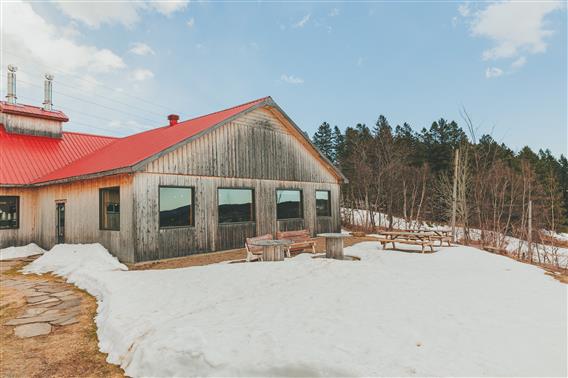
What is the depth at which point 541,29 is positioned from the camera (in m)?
12.6

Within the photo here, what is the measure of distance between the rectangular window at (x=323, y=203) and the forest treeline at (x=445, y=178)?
6451mm

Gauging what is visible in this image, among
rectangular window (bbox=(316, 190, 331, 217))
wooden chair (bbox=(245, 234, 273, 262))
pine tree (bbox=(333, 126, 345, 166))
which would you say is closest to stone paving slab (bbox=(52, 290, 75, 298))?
wooden chair (bbox=(245, 234, 273, 262))

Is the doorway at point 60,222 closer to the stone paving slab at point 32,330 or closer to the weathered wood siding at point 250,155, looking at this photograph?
the weathered wood siding at point 250,155

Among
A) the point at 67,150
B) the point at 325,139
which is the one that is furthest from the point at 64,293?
the point at 325,139

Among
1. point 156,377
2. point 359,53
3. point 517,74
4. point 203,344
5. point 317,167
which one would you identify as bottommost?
point 156,377

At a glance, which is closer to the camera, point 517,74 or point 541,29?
point 541,29

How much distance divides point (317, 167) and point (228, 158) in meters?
5.30

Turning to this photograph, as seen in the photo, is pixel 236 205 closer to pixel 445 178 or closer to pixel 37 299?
pixel 37 299

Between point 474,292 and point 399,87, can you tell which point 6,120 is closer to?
point 474,292

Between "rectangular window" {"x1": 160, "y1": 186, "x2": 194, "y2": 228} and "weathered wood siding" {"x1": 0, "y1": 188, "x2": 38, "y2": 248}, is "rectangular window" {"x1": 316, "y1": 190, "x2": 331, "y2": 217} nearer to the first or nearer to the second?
"rectangular window" {"x1": 160, "y1": 186, "x2": 194, "y2": 228}

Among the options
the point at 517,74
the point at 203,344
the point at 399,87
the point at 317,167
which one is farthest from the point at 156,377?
the point at 399,87

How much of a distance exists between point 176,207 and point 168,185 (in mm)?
805

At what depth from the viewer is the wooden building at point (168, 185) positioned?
32.0 feet

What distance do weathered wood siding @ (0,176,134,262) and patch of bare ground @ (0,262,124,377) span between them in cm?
427
